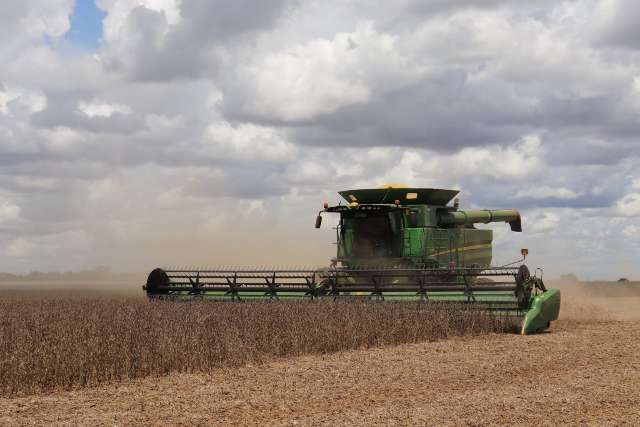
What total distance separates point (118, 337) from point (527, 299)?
7.40m

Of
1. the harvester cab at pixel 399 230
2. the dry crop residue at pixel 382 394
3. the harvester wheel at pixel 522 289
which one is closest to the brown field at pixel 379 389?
the dry crop residue at pixel 382 394

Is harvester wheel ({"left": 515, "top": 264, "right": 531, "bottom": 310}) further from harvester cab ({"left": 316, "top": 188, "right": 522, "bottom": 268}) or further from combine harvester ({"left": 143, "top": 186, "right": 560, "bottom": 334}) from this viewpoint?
harvester cab ({"left": 316, "top": 188, "right": 522, "bottom": 268})

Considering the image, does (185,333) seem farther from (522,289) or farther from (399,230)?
(399,230)

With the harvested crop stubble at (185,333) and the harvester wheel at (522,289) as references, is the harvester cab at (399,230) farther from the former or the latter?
the harvester wheel at (522,289)

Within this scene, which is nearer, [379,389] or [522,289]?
[379,389]

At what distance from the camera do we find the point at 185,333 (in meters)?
11.3

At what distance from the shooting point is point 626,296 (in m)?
32.2

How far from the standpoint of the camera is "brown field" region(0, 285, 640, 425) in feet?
24.4

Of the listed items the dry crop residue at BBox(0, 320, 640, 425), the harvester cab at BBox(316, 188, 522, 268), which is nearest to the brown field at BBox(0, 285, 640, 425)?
the dry crop residue at BBox(0, 320, 640, 425)

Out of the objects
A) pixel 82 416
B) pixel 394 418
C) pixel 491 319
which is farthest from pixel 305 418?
pixel 491 319

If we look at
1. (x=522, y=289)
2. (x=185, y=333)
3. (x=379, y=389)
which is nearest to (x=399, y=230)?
(x=522, y=289)

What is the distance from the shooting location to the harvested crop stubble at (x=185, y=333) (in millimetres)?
9336

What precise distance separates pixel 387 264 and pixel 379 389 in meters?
8.18

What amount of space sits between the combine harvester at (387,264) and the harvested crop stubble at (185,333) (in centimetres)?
101
